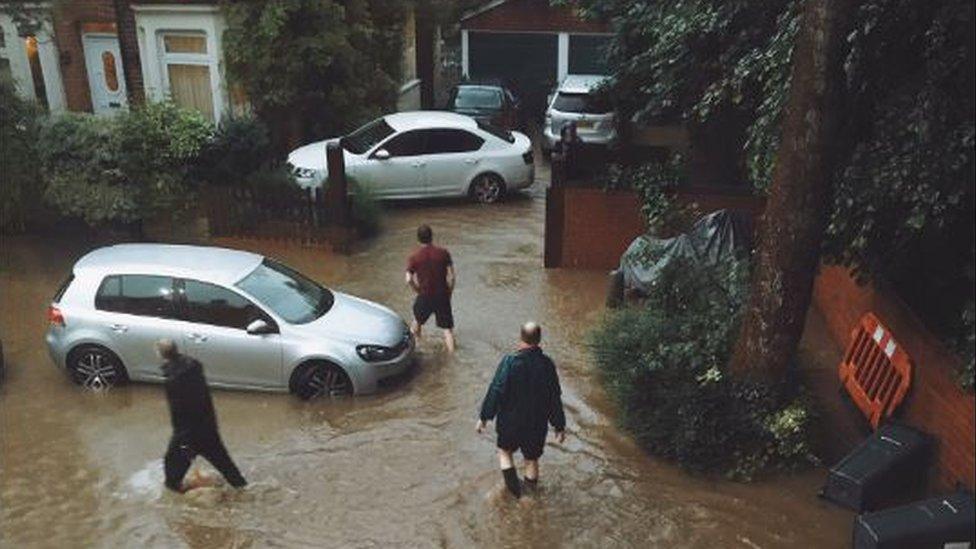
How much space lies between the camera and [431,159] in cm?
1569

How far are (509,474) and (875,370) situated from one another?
11.5 ft

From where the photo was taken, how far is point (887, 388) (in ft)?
25.9

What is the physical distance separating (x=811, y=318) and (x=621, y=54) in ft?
22.1

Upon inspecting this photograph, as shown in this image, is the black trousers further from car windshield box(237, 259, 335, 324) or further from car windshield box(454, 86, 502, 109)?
car windshield box(454, 86, 502, 109)

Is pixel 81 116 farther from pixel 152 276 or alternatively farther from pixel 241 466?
pixel 241 466

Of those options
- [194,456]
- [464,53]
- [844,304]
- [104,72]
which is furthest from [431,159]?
[464,53]

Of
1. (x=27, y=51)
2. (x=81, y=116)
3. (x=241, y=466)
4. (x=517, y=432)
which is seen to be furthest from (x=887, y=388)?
(x=27, y=51)

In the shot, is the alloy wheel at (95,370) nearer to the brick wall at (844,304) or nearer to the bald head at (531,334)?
the bald head at (531,334)

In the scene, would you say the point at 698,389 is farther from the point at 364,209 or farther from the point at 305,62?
the point at 305,62

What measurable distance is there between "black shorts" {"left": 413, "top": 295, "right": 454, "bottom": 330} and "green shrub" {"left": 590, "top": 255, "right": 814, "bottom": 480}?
1.90 m

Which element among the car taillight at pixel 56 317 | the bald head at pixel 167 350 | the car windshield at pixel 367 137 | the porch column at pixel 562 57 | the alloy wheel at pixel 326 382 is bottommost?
the alloy wheel at pixel 326 382

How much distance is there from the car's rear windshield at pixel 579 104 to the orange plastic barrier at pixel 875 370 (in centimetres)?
1062

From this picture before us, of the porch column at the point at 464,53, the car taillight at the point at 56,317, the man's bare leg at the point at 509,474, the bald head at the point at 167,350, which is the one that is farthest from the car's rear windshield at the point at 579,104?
the bald head at the point at 167,350

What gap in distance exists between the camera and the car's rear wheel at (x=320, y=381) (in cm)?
936
